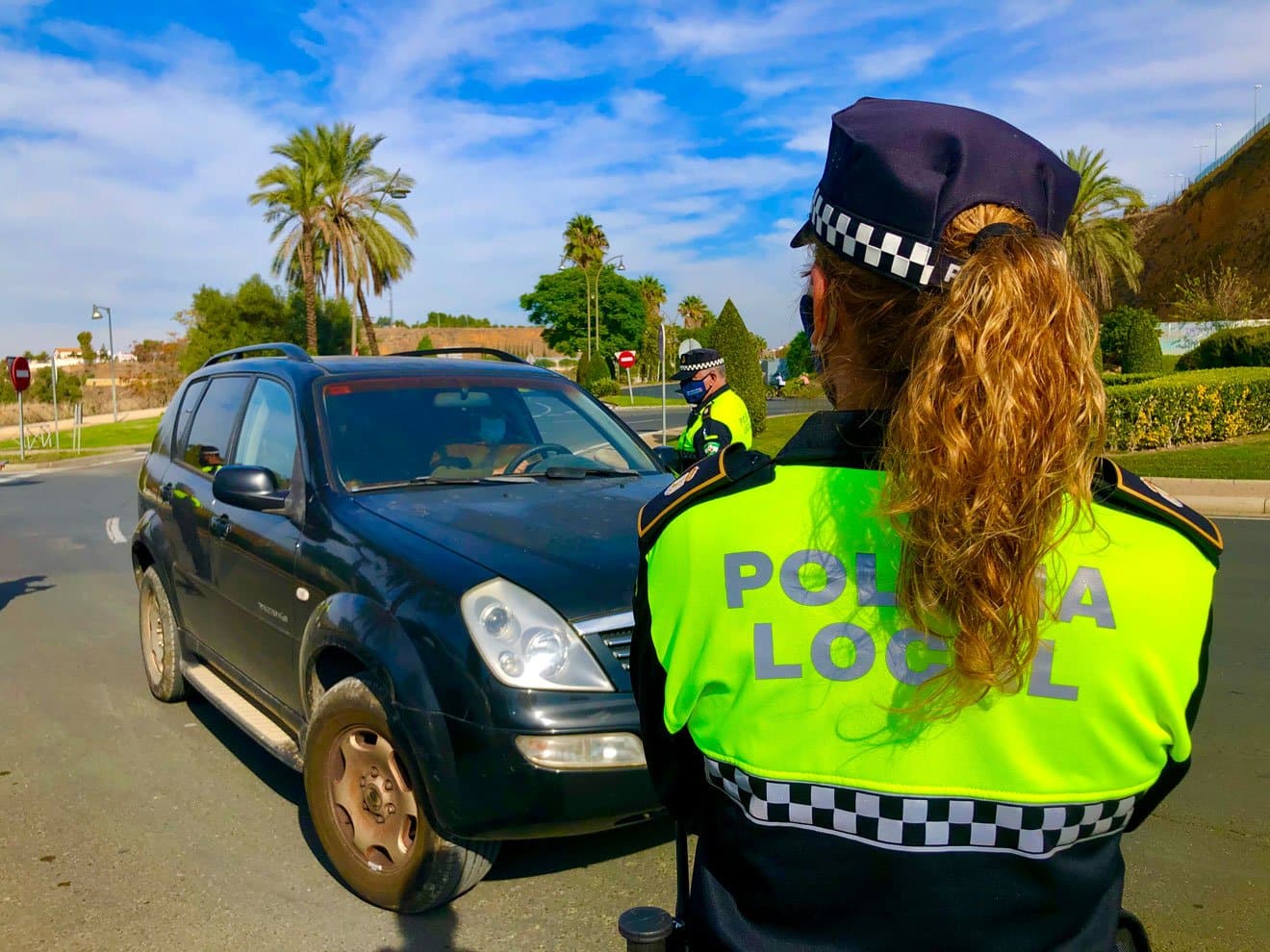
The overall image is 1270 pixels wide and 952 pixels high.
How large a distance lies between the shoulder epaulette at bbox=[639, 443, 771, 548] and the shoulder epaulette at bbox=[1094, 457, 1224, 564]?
37 cm

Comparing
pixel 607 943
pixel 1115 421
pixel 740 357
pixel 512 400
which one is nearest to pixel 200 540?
pixel 512 400

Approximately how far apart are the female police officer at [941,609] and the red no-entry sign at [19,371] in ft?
97.6

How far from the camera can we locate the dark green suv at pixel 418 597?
3.10m

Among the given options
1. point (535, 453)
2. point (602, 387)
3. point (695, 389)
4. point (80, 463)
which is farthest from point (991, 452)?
point (602, 387)

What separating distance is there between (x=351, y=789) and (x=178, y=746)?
2009mm

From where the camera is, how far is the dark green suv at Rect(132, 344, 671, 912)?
3.10m

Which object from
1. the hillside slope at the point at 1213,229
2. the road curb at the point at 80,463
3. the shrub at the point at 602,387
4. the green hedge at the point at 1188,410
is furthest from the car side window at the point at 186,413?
the hillside slope at the point at 1213,229

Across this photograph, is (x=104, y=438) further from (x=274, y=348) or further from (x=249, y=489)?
(x=249, y=489)

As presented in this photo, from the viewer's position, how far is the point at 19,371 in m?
27.1

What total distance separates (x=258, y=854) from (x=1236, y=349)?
76.5 ft

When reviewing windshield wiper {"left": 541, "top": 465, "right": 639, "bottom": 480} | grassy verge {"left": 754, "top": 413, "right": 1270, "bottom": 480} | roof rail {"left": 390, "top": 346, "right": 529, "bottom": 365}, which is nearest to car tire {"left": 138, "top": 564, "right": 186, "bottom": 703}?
roof rail {"left": 390, "top": 346, "right": 529, "bottom": 365}

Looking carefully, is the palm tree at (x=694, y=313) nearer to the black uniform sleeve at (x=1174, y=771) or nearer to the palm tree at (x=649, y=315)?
the palm tree at (x=649, y=315)

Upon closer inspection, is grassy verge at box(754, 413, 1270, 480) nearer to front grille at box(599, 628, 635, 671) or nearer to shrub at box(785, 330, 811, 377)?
front grille at box(599, 628, 635, 671)

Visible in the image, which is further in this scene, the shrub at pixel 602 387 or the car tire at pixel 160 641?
the shrub at pixel 602 387
